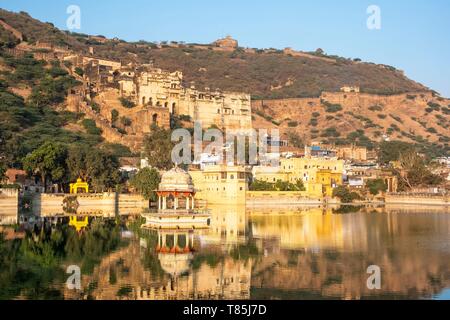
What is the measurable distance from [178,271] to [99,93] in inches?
2219

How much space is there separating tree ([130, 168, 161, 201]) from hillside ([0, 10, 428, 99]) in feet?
195

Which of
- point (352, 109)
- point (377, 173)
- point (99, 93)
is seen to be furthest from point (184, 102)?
point (352, 109)

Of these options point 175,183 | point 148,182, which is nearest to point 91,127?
point 148,182

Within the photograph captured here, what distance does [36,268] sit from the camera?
26.4 meters

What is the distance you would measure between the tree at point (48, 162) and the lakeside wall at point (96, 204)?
2.34m

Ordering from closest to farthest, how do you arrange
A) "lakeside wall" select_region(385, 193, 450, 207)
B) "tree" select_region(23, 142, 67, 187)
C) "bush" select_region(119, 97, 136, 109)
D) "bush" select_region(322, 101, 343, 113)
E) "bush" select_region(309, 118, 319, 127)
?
"tree" select_region(23, 142, 67, 187) < "lakeside wall" select_region(385, 193, 450, 207) < "bush" select_region(119, 97, 136, 109) < "bush" select_region(309, 118, 319, 127) < "bush" select_region(322, 101, 343, 113)

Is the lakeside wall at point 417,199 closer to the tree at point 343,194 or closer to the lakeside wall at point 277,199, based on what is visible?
the tree at point 343,194

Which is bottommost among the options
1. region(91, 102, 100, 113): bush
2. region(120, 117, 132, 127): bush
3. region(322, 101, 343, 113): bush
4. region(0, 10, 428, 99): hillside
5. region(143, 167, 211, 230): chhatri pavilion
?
region(143, 167, 211, 230): chhatri pavilion

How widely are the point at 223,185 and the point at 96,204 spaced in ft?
Result: 39.5

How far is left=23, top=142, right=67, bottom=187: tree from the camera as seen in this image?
55.8 metres

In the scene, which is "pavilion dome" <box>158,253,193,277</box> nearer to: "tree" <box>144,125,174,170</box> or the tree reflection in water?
the tree reflection in water

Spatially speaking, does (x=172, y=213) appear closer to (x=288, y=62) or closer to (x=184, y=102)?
(x=184, y=102)

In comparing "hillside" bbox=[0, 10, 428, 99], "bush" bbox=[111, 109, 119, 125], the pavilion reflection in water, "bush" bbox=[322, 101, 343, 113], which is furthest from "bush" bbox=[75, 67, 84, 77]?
"bush" bbox=[322, 101, 343, 113]

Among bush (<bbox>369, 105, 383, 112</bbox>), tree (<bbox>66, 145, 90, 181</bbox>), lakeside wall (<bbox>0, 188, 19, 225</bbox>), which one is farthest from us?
bush (<bbox>369, 105, 383, 112</bbox>)
